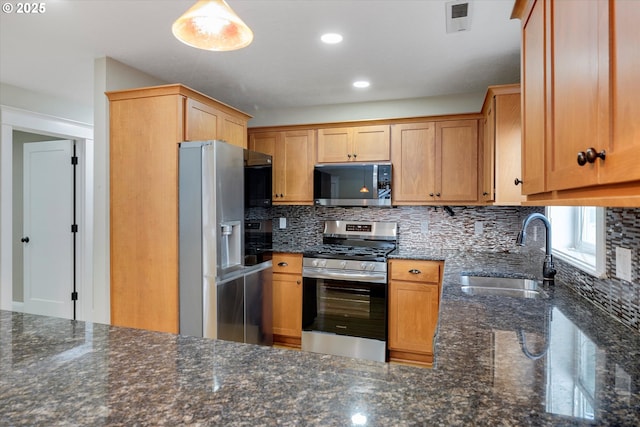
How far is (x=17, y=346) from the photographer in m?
0.97

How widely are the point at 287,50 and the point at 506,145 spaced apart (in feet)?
5.48

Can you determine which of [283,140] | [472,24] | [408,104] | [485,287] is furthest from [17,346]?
[408,104]

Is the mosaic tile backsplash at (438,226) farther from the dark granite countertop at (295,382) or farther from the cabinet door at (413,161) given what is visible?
the dark granite countertop at (295,382)

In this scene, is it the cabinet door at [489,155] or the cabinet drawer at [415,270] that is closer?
the cabinet door at [489,155]

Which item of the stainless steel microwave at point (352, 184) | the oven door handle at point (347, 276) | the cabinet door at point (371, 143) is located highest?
the cabinet door at point (371, 143)

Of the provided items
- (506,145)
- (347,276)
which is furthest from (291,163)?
(506,145)

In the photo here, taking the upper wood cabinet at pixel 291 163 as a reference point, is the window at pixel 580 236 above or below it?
below

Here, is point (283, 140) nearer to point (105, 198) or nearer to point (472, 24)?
point (105, 198)

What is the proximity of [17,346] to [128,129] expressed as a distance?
6.93 ft

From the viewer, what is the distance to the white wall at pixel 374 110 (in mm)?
3604

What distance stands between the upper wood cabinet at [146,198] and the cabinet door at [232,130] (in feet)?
1.25

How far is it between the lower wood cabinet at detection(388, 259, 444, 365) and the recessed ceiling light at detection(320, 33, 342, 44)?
183 centimetres

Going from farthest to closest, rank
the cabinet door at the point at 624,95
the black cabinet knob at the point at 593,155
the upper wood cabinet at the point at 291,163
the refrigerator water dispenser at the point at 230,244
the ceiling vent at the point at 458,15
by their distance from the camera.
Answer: the upper wood cabinet at the point at 291,163 < the refrigerator water dispenser at the point at 230,244 < the ceiling vent at the point at 458,15 < the black cabinet knob at the point at 593,155 < the cabinet door at the point at 624,95

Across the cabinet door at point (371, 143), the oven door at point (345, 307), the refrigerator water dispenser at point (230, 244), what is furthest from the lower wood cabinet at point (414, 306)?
the refrigerator water dispenser at point (230, 244)
